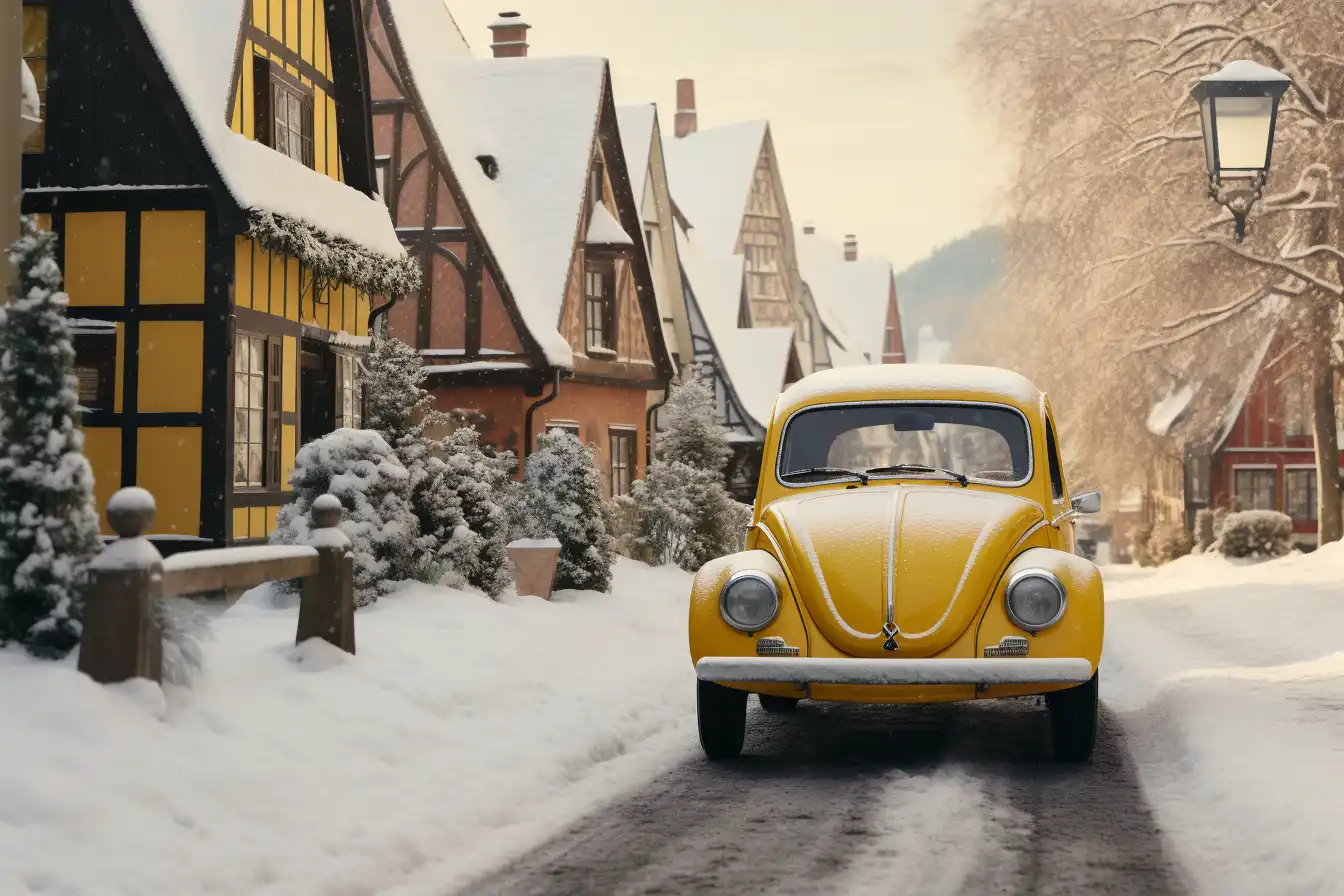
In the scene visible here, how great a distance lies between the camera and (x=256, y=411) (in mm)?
17938

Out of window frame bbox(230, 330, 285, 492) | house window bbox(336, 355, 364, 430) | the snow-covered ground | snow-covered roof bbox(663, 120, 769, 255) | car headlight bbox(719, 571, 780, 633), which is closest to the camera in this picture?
the snow-covered ground

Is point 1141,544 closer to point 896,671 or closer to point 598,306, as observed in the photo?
point 598,306

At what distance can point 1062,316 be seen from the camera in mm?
26219

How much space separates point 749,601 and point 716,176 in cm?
4772

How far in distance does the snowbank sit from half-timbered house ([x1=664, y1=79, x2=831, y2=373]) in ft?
139

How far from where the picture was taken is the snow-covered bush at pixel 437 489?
14.3 m

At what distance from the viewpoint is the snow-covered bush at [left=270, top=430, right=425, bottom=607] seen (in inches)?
498

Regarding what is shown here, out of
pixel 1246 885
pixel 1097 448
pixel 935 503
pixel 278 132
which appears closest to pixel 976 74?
pixel 1097 448

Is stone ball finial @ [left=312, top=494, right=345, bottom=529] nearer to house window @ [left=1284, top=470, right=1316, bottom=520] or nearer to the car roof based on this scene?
the car roof

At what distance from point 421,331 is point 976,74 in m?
9.28

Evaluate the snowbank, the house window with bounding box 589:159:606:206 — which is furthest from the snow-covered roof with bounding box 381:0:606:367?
the snowbank

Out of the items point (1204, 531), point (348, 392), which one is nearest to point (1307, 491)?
point (1204, 531)

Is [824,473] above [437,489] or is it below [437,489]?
above

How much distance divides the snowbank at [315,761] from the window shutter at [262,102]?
805cm
